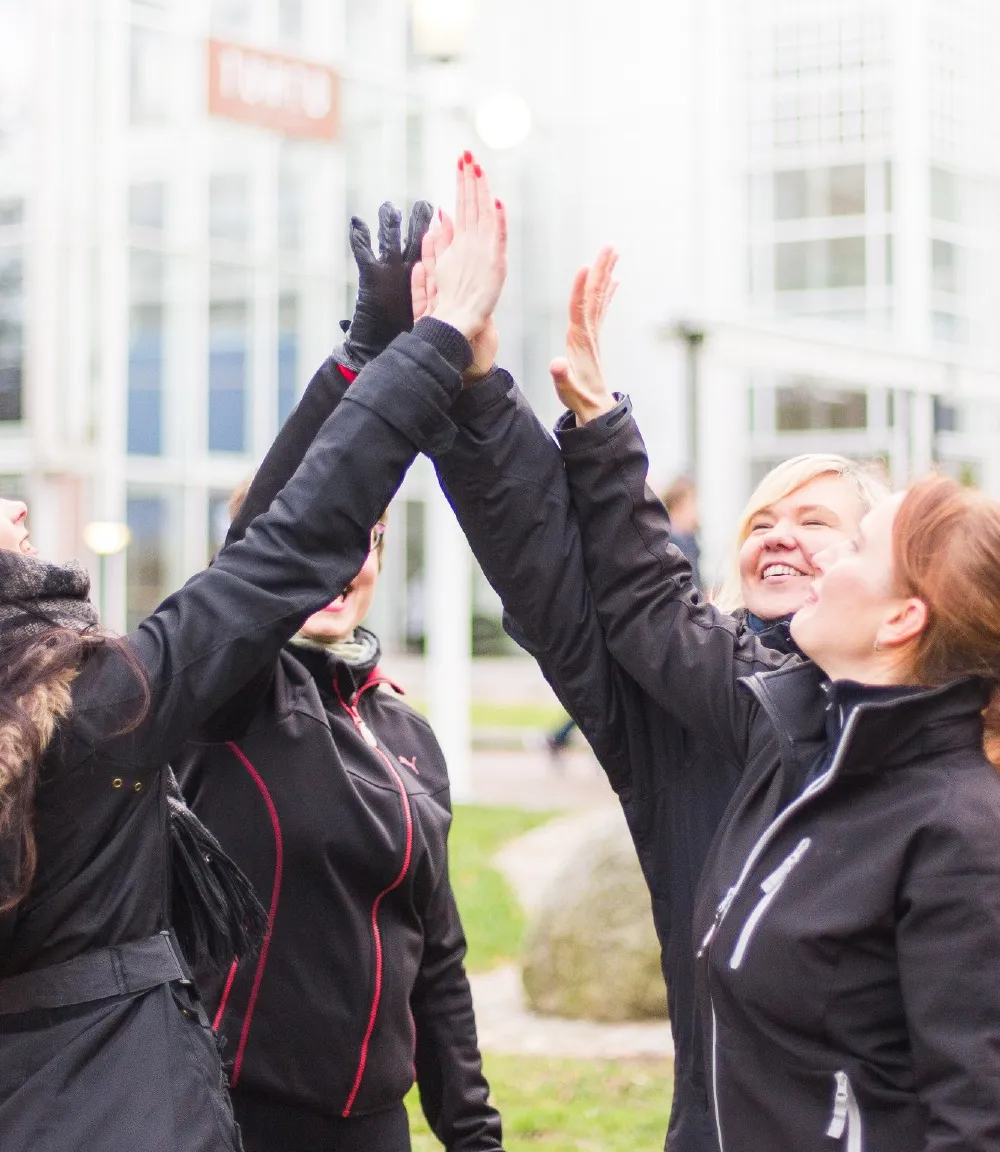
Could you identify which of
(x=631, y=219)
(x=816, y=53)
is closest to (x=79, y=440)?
(x=631, y=219)

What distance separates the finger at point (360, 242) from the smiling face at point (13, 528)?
615 millimetres

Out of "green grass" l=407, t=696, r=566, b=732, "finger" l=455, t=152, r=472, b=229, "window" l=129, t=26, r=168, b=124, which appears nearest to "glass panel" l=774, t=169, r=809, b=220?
"green grass" l=407, t=696, r=566, b=732

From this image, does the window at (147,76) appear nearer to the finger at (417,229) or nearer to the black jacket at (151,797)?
the finger at (417,229)

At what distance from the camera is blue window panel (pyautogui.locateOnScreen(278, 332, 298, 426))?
21203 millimetres

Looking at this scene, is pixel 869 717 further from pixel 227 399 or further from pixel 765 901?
pixel 227 399

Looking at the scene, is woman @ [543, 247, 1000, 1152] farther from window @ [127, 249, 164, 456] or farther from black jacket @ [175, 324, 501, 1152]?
window @ [127, 249, 164, 456]

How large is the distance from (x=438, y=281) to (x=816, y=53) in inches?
963

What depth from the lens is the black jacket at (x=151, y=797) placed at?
1988 mm

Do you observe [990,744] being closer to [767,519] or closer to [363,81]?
[767,519]

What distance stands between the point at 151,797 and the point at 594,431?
0.82m

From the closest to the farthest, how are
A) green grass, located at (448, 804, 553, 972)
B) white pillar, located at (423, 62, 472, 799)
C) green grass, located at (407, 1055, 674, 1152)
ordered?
1. green grass, located at (407, 1055, 674, 1152)
2. green grass, located at (448, 804, 553, 972)
3. white pillar, located at (423, 62, 472, 799)

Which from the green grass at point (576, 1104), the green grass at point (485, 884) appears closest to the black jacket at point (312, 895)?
the green grass at point (576, 1104)

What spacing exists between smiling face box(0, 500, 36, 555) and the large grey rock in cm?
448

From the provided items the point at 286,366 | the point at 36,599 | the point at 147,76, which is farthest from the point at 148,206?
the point at 36,599
